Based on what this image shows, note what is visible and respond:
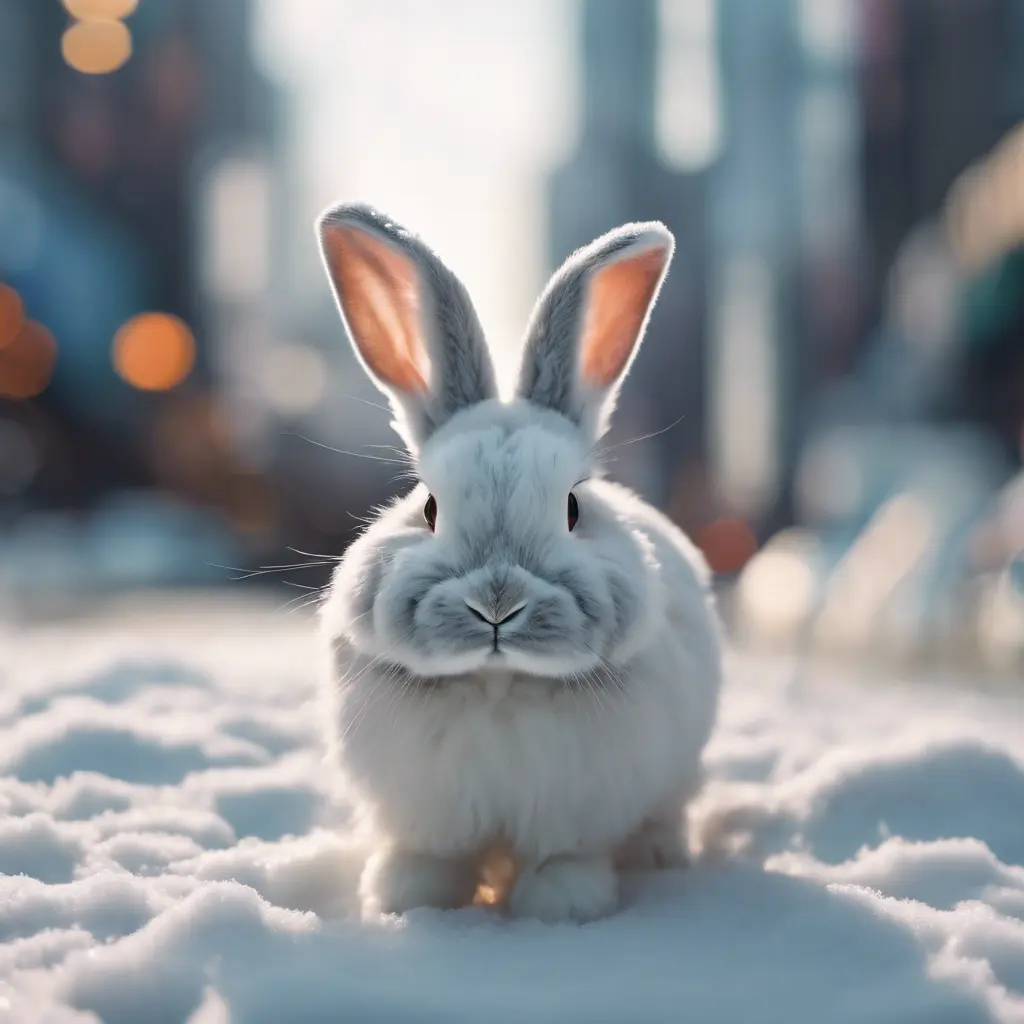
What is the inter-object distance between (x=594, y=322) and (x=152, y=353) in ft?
63.2

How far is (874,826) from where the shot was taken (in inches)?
94.8

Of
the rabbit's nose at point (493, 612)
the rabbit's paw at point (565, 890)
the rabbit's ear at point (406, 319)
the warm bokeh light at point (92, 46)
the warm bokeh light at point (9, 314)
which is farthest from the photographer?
the warm bokeh light at point (92, 46)

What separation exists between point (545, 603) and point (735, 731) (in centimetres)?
180

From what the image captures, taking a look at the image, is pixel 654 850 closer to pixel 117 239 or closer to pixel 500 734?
pixel 500 734

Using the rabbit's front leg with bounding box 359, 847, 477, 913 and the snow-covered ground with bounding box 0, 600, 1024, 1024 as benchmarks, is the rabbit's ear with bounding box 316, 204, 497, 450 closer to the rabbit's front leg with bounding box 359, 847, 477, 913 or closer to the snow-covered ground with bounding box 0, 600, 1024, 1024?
the rabbit's front leg with bounding box 359, 847, 477, 913

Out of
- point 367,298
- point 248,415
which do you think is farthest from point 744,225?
point 367,298

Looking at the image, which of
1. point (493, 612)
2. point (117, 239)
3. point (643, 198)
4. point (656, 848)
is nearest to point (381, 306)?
point (493, 612)

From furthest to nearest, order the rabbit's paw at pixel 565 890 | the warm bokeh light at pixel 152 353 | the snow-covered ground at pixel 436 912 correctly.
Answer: the warm bokeh light at pixel 152 353 < the rabbit's paw at pixel 565 890 < the snow-covered ground at pixel 436 912

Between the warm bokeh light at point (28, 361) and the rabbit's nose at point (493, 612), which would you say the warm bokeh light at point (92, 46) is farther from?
the rabbit's nose at point (493, 612)

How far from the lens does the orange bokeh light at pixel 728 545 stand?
17.0 meters

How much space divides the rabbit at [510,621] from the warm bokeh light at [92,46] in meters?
22.6

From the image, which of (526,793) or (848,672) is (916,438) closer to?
(848,672)

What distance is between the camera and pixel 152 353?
20.1 metres

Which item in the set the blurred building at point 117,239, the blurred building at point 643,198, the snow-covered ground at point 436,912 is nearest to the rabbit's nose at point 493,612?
the snow-covered ground at point 436,912
